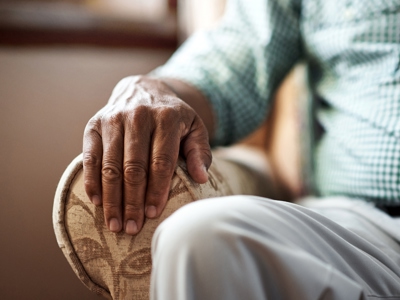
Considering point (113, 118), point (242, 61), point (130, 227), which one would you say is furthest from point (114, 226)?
point (242, 61)

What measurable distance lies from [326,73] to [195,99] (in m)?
0.32

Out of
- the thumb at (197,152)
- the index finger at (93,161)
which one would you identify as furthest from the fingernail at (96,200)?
the thumb at (197,152)

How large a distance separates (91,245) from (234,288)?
203mm

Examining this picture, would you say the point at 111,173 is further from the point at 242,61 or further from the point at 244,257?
the point at 242,61

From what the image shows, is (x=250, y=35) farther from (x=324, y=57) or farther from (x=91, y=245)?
(x=91, y=245)

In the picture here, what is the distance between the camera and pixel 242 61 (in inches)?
34.6

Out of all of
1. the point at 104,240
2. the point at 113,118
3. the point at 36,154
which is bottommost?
the point at 36,154

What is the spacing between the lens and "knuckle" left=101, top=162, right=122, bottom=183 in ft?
1.57

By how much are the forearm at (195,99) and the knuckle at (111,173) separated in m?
0.25

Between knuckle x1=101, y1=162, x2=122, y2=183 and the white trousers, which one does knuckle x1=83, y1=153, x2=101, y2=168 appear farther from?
the white trousers

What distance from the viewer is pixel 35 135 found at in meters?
1.04

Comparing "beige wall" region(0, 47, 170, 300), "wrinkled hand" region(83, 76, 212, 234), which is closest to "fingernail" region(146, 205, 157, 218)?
"wrinkled hand" region(83, 76, 212, 234)

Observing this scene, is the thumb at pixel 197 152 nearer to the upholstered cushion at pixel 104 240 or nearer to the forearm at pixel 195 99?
the upholstered cushion at pixel 104 240

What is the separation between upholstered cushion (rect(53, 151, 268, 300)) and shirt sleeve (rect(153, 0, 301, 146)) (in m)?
0.34
